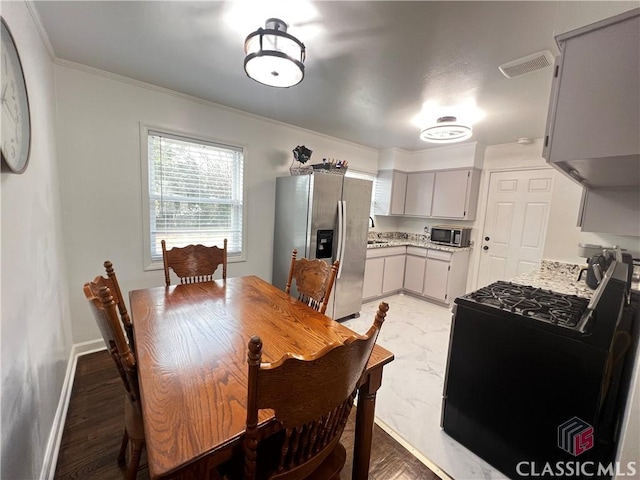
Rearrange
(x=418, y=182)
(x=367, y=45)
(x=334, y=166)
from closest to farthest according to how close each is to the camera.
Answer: (x=367, y=45) → (x=334, y=166) → (x=418, y=182)

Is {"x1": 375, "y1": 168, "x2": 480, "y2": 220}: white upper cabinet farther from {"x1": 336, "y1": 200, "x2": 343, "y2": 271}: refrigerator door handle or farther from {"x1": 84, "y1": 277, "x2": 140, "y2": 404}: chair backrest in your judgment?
{"x1": 84, "y1": 277, "x2": 140, "y2": 404}: chair backrest

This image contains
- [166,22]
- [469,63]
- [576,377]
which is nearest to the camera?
[576,377]

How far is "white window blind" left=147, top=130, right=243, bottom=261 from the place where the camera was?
105 inches

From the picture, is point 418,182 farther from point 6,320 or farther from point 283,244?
point 6,320

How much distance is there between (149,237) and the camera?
104 inches

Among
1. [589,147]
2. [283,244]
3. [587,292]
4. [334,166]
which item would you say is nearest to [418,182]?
[334,166]

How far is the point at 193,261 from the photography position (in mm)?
2258

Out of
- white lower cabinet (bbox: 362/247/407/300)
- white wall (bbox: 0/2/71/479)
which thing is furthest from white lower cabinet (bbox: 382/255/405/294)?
white wall (bbox: 0/2/71/479)

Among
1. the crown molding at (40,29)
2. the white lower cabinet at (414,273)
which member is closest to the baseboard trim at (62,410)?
the crown molding at (40,29)

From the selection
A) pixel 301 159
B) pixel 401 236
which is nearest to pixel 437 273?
pixel 401 236

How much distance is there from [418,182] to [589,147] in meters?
3.67

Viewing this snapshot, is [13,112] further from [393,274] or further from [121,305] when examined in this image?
[393,274]

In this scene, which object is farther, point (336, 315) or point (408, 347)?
Result: point (336, 315)

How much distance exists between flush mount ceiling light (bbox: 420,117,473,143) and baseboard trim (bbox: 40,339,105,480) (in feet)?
11.9
